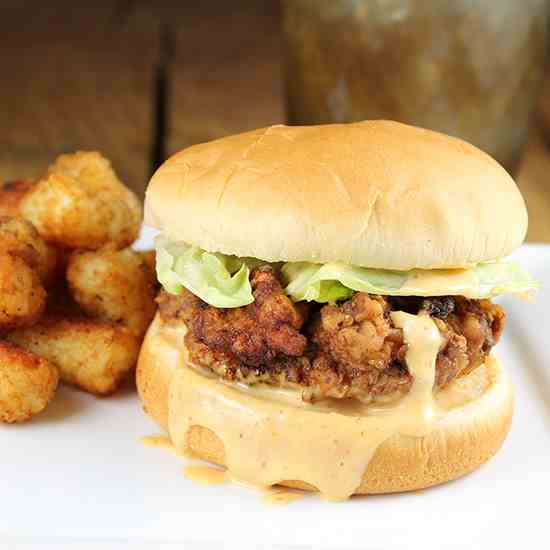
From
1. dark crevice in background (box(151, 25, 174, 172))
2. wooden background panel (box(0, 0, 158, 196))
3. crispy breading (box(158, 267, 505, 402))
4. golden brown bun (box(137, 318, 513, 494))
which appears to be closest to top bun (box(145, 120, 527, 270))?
crispy breading (box(158, 267, 505, 402))

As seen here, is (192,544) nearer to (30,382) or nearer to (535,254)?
(30,382)

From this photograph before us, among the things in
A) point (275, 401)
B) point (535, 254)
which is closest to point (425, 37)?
point (535, 254)

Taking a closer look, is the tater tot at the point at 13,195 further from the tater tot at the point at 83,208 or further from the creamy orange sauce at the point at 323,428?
the creamy orange sauce at the point at 323,428

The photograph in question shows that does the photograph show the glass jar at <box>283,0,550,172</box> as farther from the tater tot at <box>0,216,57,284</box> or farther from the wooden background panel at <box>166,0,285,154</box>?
the tater tot at <box>0,216,57,284</box>

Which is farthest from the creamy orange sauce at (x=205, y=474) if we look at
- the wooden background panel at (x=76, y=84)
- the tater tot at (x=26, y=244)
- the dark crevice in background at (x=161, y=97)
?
the dark crevice in background at (x=161, y=97)

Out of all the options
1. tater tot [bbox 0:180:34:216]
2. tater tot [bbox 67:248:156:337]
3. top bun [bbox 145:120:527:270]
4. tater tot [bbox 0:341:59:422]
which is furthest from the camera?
tater tot [bbox 0:180:34:216]

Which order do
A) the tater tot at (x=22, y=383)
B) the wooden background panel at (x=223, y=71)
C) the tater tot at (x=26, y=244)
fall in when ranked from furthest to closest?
the wooden background panel at (x=223, y=71) → the tater tot at (x=26, y=244) → the tater tot at (x=22, y=383)
